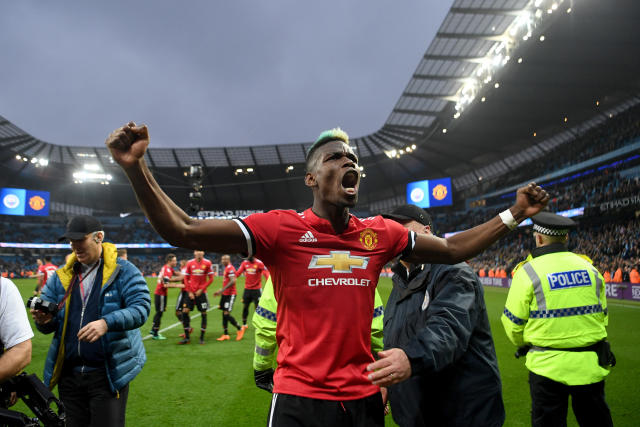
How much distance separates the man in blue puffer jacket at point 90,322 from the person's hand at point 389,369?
2.31 metres

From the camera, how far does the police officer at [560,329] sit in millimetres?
3169

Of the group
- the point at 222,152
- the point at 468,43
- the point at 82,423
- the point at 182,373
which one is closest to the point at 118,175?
the point at 222,152

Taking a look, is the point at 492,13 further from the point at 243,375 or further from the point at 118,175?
the point at 118,175

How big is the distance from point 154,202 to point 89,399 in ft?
8.46

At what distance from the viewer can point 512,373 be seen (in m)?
7.26

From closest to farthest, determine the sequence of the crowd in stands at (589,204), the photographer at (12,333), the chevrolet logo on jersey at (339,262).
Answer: the chevrolet logo on jersey at (339,262) < the photographer at (12,333) < the crowd in stands at (589,204)

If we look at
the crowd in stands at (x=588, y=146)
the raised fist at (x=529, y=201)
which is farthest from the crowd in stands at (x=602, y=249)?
the raised fist at (x=529, y=201)

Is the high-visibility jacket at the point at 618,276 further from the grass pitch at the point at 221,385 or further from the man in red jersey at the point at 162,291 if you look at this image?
the man in red jersey at the point at 162,291

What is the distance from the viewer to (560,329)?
3.26m

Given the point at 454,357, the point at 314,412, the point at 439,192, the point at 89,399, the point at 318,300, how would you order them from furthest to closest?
the point at 439,192
the point at 89,399
the point at 454,357
the point at 318,300
the point at 314,412

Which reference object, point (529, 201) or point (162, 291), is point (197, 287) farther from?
point (529, 201)

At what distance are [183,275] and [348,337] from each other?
9926mm

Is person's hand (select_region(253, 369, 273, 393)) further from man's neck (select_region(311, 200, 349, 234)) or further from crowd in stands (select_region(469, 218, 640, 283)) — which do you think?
crowd in stands (select_region(469, 218, 640, 283))

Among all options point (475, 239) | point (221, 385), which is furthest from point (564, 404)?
point (221, 385)
